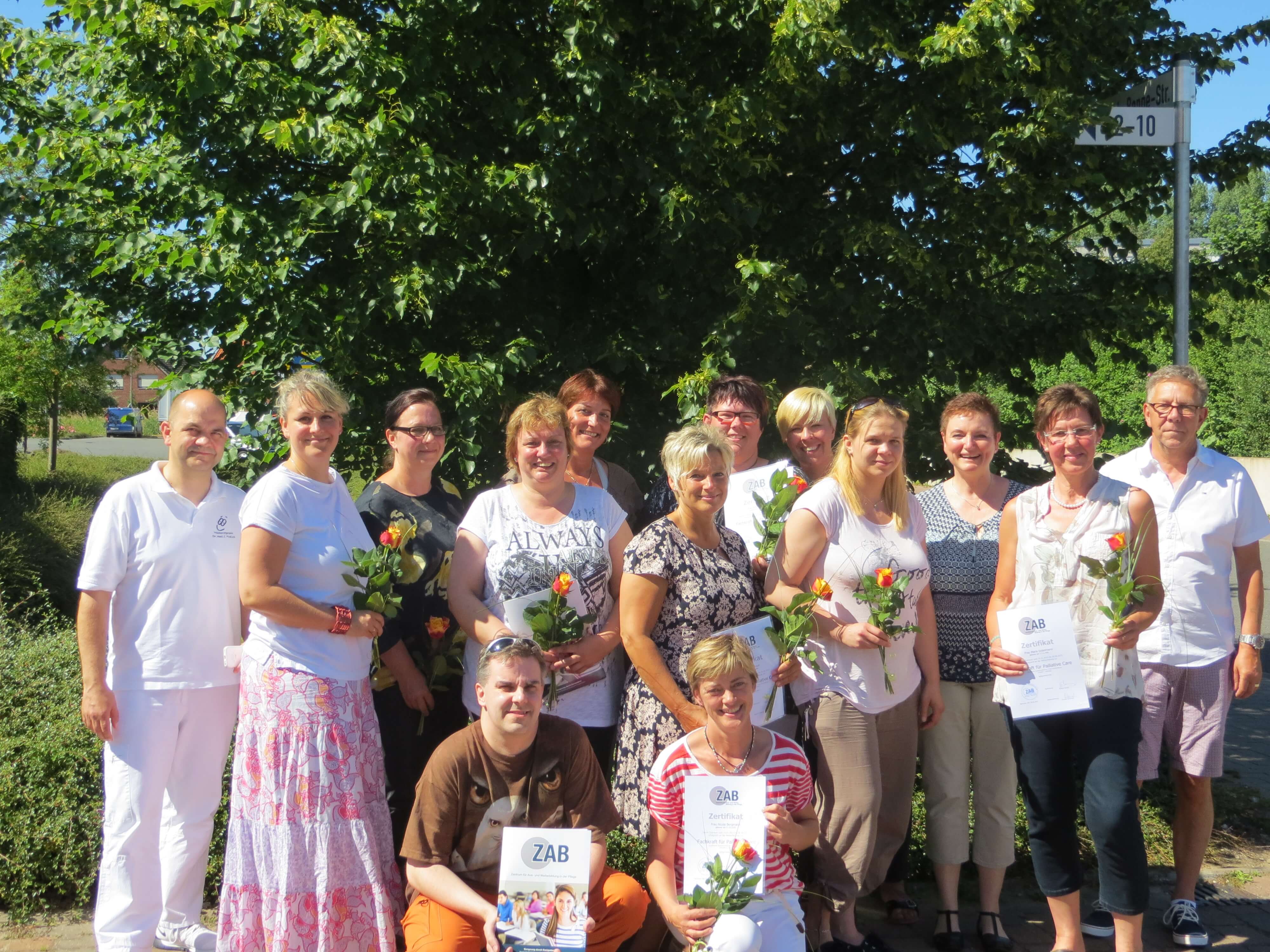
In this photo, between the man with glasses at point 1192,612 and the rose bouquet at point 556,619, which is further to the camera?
the man with glasses at point 1192,612

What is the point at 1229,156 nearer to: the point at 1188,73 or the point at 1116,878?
the point at 1188,73

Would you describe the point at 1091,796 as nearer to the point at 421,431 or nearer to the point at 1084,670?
the point at 1084,670

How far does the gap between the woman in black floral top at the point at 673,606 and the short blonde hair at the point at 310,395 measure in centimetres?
110

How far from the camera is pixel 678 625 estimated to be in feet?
12.0

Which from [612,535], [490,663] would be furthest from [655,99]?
[490,663]

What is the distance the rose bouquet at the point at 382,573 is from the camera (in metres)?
3.55

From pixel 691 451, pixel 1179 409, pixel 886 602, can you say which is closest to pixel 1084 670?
pixel 886 602

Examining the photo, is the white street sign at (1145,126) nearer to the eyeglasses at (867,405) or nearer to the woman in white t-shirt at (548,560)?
the eyeglasses at (867,405)

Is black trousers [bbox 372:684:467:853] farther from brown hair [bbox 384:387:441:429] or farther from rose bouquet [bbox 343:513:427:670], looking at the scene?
brown hair [bbox 384:387:441:429]

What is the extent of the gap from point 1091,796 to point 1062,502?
0.98 m

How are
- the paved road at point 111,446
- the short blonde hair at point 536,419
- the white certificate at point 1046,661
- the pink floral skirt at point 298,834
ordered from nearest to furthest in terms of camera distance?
1. the pink floral skirt at point 298,834
2. the white certificate at point 1046,661
3. the short blonde hair at point 536,419
4. the paved road at point 111,446

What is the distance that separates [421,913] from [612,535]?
1373 millimetres

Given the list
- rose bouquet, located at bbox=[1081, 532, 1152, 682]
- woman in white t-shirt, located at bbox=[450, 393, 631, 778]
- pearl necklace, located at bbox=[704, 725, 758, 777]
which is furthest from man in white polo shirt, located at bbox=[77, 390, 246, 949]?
rose bouquet, located at bbox=[1081, 532, 1152, 682]

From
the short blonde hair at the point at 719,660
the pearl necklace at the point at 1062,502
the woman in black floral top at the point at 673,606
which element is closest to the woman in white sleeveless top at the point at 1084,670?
the pearl necklace at the point at 1062,502
